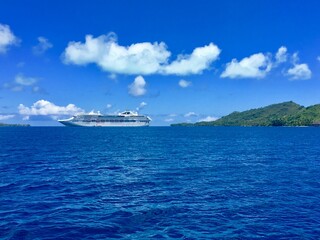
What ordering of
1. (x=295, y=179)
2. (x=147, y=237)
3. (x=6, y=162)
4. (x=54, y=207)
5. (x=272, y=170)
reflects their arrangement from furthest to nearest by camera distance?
1. (x=6, y=162)
2. (x=272, y=170)
3. (x=295, y=179)
4. (x=54, y=207)
5. (x=147, y=237)

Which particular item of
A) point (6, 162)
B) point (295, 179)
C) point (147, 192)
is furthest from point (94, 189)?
point (6, 162)

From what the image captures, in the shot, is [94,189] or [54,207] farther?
[94,189]

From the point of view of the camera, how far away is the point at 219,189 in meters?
38.9

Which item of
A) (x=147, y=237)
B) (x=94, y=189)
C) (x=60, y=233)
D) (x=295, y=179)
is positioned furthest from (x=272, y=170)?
(x=60, y=233)

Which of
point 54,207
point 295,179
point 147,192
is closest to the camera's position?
point 54,207

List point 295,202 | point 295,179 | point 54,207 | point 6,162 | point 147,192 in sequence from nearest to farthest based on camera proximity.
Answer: point 54,207
point 295,202
point 147,192
point 295,179
point 6,162

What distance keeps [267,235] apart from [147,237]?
9260mm

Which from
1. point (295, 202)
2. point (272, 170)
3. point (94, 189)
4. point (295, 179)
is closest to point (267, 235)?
point (295, 202)

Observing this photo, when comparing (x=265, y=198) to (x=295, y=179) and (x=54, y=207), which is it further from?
(x=54, y=207)

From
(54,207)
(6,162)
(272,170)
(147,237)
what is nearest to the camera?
(147,237)

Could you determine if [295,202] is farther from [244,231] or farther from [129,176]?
[129,176]

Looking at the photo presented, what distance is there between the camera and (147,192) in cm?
3722

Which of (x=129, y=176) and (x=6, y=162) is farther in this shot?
(x=6, y=162)

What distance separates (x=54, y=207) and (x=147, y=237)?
40.2ft
